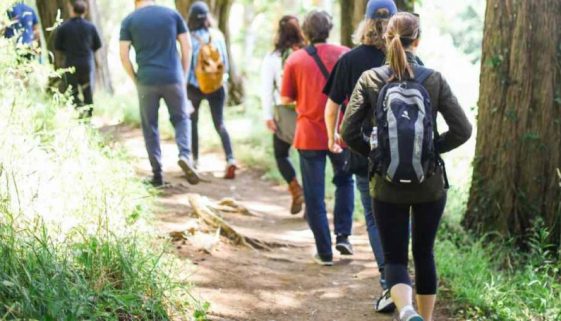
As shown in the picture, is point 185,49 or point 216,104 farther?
point 216,104

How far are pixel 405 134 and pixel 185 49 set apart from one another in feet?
17.0

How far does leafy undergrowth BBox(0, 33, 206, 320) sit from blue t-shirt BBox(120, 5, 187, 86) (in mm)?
1532

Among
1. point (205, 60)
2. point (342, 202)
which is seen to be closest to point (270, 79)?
point (205, 60)

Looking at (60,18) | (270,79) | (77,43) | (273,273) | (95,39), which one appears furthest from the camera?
(60,18)

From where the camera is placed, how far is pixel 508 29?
23.2ft

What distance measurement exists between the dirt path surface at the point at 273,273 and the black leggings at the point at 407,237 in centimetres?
89

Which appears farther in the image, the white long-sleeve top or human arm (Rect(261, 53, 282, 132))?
the white long-sleeve top

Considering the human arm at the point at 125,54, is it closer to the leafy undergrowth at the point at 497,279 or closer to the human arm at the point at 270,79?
the human arm at the point at 270,79

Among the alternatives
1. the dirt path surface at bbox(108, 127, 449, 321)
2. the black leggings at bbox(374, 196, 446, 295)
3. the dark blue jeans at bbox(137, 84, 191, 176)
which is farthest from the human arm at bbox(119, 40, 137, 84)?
the black leggings at bbox(374, 196, 446, 295)

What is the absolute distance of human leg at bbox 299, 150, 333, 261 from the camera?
683 cm

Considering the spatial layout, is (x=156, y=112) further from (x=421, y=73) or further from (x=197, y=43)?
(x=421, y=73)

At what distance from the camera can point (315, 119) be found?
6836mm

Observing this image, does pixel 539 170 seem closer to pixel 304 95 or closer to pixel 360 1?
pixel 304 95

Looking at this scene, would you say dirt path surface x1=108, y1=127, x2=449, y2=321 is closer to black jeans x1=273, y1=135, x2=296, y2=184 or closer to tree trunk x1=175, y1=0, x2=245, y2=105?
black jeans x1=273, y1=135, x2=296, y2=184
